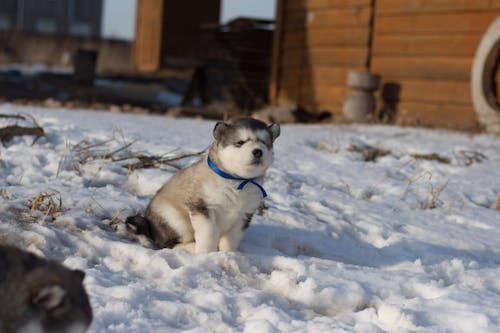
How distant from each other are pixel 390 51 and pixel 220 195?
28.1 ft

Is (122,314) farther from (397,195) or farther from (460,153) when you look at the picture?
(460,153)

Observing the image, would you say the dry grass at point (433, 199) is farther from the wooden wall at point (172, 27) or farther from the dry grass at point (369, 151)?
the wooden wall at point (172, 27)

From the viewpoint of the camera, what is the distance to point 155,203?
4.34 m

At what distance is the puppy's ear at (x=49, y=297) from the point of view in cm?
220

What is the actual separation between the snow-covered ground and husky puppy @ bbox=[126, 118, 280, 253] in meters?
0.16

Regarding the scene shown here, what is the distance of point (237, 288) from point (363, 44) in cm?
940

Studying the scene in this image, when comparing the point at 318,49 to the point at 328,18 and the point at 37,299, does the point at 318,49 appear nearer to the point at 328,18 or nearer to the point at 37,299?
the point at 328,18

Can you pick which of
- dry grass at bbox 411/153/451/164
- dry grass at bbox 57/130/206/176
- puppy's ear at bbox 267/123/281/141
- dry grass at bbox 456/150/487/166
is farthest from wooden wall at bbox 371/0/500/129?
puppy's ear at bbox 267/123/281/141

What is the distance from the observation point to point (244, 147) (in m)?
3.86

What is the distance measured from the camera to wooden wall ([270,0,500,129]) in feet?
34.8

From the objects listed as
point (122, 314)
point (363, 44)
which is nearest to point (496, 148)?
point (363, 44)

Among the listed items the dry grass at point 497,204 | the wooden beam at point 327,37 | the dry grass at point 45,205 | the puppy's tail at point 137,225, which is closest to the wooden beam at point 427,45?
the wooden beam at point 327,37

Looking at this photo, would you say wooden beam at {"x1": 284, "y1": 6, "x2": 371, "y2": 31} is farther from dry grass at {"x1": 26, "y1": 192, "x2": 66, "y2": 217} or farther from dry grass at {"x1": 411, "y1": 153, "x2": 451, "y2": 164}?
dry grass at {"x1": 26, "y1": 192, "x2": 66, "y2": 217}

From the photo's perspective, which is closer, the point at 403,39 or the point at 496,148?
the point at 496,148
